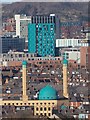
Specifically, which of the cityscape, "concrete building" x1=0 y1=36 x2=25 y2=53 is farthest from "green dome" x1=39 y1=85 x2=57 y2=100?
"concrete building" x1=0 y1=36 x2=25 y2=53

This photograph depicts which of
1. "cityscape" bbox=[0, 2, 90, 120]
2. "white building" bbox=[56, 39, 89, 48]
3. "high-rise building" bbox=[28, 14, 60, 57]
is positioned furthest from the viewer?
"white building" bbox=[56, 39, 89, 48]

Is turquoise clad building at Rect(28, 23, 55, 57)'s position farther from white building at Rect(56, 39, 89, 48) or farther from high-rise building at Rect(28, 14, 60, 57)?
white building at Rect(56, 39, 89, 48)

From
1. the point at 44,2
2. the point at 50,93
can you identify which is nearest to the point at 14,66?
the point at 50,93

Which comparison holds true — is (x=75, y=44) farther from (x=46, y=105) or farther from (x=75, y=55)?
(x=46, y=105)

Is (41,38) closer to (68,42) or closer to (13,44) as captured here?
(13,44)

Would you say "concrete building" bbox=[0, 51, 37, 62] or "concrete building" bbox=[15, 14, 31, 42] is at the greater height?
"concrete building" bbox=[15, 14, 31, 42]

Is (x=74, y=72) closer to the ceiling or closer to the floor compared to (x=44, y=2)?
closer to the floor

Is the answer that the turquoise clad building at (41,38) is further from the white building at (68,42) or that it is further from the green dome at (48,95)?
the green dome at (48,95)

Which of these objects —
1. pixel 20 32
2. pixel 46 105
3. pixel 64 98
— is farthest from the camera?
pixel 20 32

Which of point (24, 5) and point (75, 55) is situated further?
point (24, 5)
